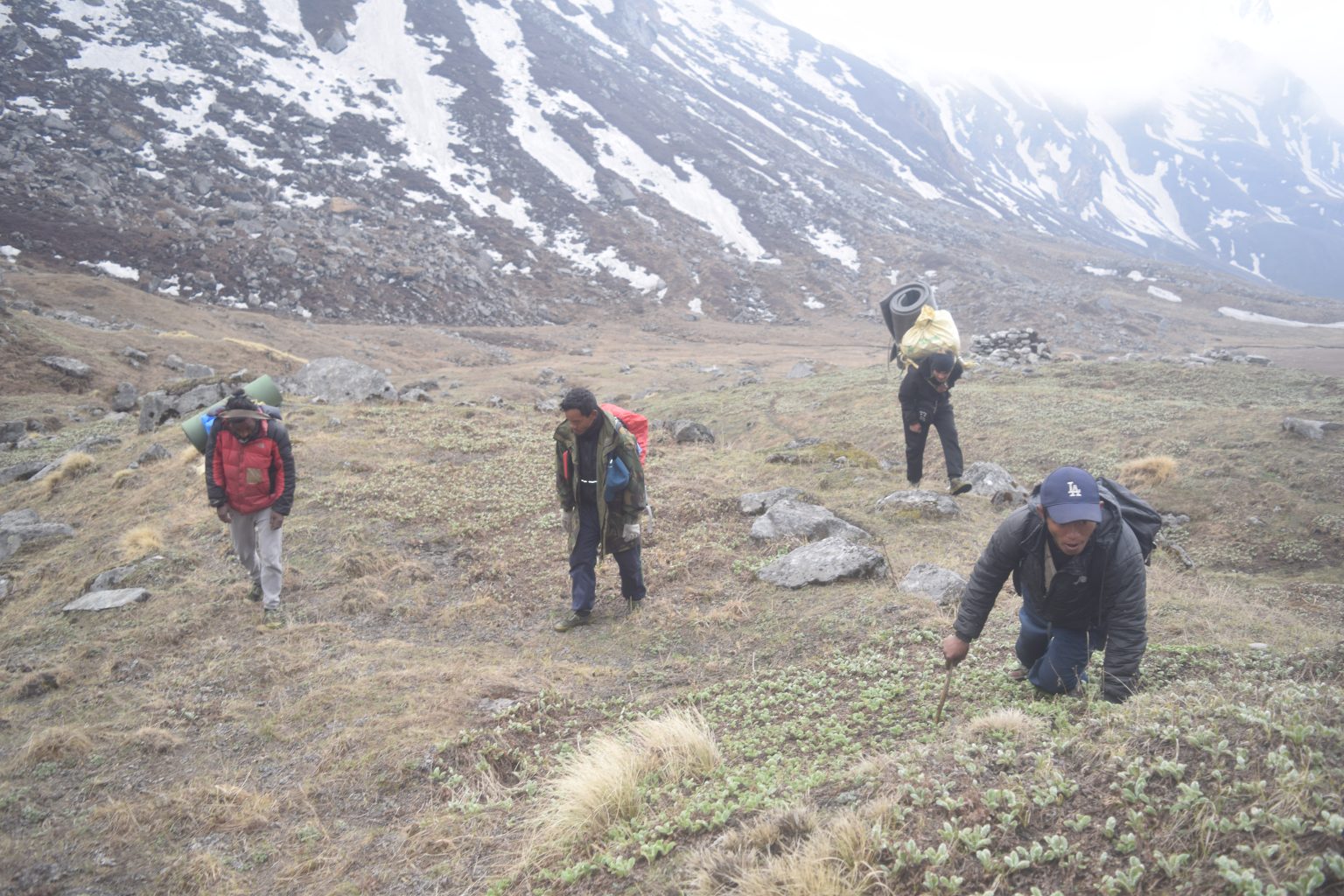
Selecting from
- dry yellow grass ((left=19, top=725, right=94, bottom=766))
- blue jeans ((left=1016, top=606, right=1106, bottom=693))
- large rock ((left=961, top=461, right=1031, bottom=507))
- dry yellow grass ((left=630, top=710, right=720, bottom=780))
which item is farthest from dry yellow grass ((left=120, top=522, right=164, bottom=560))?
large rock ((left=961, top=461, right=1031, bottom=507))

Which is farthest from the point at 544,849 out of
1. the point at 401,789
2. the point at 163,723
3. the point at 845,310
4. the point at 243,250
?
the point at 845,310

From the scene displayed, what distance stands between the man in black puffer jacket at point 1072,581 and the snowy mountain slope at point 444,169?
36.5 m

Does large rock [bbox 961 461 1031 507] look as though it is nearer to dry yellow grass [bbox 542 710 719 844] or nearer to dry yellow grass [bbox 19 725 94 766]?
dry yellow grass [bbox 542 710 719 844]

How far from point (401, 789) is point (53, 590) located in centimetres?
630

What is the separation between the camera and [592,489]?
6039mm

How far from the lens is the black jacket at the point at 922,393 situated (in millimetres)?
8805

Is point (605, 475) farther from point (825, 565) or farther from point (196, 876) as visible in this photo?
point (196, 876)

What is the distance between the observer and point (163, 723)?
16.0 feet

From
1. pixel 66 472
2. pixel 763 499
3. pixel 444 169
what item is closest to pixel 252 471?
pixel 763 499

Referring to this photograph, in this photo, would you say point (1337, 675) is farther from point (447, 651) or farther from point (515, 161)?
point (515, 161)

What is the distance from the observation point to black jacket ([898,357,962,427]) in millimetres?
8805

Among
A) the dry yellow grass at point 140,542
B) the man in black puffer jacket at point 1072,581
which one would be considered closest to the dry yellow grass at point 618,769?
the man in black puffer jacket at point 1072,581

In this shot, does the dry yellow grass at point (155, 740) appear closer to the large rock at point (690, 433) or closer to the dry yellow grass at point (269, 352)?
the large rock at point (690, 433)

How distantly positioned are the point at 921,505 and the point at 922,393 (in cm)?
157
